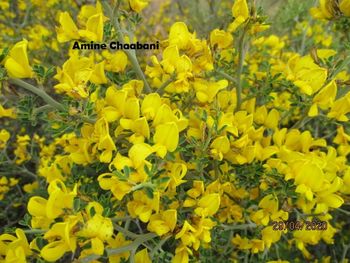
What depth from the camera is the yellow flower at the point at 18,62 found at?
111 cm

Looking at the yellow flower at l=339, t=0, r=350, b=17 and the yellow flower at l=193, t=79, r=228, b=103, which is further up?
the yellow flower at l=339, t=0, r=350, b=17

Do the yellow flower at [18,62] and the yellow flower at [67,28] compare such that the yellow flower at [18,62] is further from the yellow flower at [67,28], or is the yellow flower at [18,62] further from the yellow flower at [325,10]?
the yellow flower at [325,10]

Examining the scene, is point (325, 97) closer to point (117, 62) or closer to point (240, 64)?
point (240, 64)

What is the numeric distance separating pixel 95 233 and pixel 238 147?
0.56 metres

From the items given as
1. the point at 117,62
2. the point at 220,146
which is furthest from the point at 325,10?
the point at 117,62

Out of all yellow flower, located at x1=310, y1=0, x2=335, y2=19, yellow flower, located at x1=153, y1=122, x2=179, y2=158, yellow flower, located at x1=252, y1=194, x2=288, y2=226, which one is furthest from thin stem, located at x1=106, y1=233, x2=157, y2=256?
yellow flower, located at x1=310, y1=0, x2=335, y2=19

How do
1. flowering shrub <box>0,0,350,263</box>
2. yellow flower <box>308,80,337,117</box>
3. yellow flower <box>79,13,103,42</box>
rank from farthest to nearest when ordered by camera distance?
yellow flower <box>308,80,337,117</box> → yellow flower <box>79,13,103,42</box> → flowering shrub <box>0,0,350,263</box>

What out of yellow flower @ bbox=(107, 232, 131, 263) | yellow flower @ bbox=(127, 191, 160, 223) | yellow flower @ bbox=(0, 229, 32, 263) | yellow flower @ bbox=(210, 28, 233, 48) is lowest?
yellow flower @ bbox=(107, 232, 131, 263)

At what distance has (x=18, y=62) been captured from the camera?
1.14 meters

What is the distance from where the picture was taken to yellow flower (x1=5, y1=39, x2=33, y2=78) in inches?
43.7

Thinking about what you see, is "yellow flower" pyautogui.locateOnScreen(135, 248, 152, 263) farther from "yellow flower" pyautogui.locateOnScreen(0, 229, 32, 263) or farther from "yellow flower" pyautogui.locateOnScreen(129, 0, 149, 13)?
"yellow flower" pyautogui.locateOnScreen(129, 0, 149, 13)
